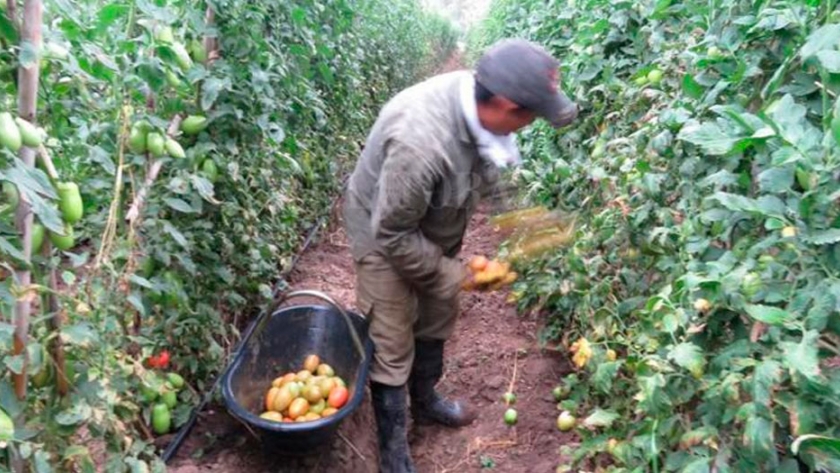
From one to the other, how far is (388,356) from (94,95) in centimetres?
129

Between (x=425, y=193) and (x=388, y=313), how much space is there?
0.58 m

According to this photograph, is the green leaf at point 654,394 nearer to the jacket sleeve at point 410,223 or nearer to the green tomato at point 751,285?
the green tomato at point 751,285

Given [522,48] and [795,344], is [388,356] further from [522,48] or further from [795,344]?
[795,344]

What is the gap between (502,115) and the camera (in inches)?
79.2

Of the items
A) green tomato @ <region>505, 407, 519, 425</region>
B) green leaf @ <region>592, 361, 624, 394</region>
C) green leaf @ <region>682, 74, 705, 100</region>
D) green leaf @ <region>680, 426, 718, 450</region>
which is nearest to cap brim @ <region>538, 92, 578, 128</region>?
green leaf @ <region>682, 74, 705, 100</region>

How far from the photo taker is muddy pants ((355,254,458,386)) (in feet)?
7.72

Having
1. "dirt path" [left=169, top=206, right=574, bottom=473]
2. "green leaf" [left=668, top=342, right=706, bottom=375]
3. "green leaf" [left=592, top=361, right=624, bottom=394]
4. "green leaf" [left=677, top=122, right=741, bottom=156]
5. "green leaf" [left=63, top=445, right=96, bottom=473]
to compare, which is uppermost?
"green leaf" [left=677, top=122, right=741, bottom=156]

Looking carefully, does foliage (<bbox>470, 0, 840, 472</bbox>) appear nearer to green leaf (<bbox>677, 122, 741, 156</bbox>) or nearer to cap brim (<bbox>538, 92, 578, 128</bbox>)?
green leaf (<bbox>677, 122, 741, 156</bbox>)

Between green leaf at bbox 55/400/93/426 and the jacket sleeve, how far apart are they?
0.98 meters

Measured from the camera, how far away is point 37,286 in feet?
4.22

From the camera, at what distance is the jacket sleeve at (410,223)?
1970 mm

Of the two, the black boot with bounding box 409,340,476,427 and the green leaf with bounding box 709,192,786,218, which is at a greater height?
the green leaf with bounding box 709,192,786,218

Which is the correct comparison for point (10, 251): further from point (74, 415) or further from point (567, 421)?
point (567, 421)

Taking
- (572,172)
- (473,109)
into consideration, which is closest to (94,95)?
(473,109)
